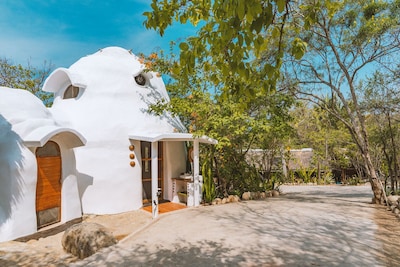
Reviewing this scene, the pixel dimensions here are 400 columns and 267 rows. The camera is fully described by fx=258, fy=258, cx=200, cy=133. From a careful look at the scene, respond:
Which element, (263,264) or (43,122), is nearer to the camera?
(263,264)

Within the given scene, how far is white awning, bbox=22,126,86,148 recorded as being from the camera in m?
6.77

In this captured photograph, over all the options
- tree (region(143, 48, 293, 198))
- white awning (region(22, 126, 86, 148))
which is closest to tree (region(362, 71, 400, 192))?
tree (region(143, 48, 293, 198))

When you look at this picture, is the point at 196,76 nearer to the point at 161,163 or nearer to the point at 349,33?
the point at 161,163

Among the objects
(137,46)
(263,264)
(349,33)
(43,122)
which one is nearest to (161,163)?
(43,122)

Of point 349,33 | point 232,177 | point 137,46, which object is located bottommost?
point 232,177

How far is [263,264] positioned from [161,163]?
6835 millimetres

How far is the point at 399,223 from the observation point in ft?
22.7

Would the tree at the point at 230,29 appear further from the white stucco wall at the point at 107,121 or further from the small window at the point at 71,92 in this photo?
the small window at the point at 71,92

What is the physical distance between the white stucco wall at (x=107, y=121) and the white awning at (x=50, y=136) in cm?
97

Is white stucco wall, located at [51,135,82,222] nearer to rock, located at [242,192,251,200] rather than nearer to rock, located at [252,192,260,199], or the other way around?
rock, located at [242,192,251,200]

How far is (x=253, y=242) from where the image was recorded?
18.5 ft

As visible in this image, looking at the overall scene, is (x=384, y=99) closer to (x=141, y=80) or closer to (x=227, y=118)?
(x=227, y=118)

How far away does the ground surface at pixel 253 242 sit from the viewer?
4762 mm

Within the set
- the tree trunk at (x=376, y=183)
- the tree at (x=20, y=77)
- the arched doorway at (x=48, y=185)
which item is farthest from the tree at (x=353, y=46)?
the tree at (x=20, y=77)
